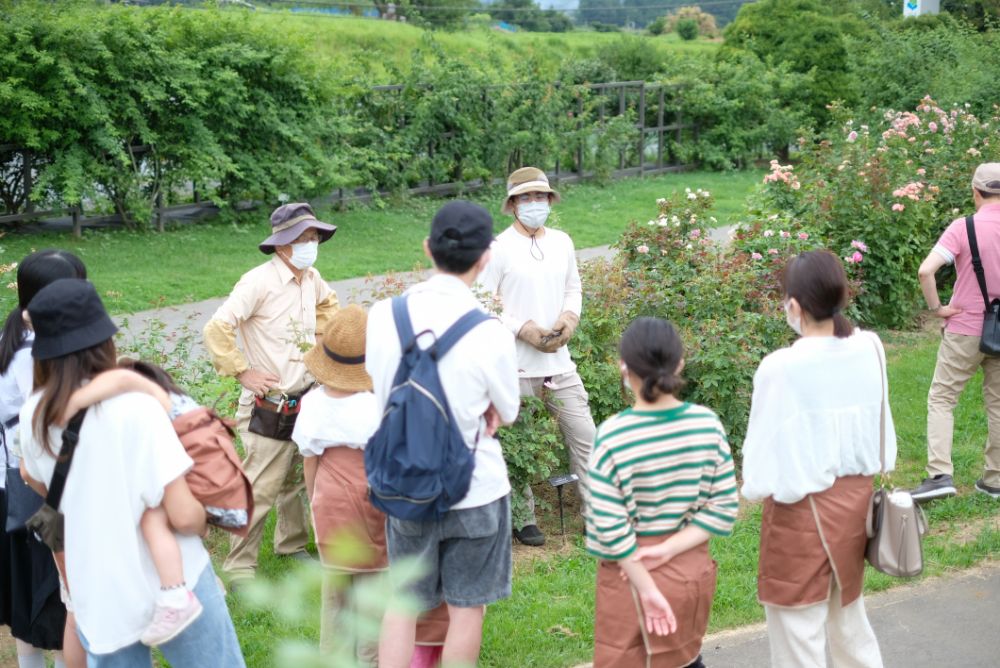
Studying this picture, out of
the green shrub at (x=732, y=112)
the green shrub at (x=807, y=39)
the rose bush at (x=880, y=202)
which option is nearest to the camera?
the rose bush at (x=880, y=202)

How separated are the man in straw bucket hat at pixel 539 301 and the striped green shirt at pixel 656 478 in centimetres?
224

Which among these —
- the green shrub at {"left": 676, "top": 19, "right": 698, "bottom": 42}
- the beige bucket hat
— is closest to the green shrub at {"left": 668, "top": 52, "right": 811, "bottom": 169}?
the beige bucket hat

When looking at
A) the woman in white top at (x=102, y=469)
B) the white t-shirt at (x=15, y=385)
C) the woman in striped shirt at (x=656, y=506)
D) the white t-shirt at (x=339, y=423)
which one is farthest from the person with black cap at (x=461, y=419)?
the white t-shirt at (x=15, y=385)

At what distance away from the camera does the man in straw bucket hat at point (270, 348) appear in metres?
5.14

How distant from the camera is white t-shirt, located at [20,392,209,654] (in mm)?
3033

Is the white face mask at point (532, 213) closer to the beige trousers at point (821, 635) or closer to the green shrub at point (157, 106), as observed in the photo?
the beige trousers at point (821, 635)

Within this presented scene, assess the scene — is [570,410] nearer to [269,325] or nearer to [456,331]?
[269,325]

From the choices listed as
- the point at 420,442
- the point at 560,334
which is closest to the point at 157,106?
the point at 560,334

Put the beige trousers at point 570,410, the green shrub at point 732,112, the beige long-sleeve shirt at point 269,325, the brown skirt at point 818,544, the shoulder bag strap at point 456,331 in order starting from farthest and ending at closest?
the green shrub at point 732,112, the beige trousers at point 570,410, the beige long-sleeve shirt at point 269,325, the brown skirt at point 818,544, the shoulder bag strap at point 456,331

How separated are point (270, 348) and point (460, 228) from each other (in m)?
2.00

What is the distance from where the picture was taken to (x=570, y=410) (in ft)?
19.0

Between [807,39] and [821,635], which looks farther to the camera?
[807,39]

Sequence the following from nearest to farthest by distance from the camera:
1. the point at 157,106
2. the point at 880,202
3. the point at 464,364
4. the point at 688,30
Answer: the point at 464,364
the point at 880,202
the point at 157,106
the point at 688,30

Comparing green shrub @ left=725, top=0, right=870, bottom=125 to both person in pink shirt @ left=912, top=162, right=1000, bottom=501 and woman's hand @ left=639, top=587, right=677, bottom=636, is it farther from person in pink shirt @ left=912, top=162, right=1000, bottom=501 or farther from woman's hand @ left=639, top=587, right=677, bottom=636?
woman's hand @ left=639, top=587, right=677, bottom=636
